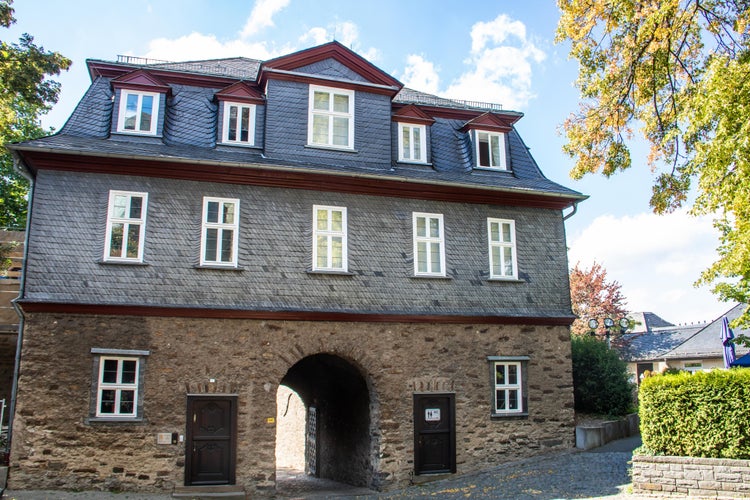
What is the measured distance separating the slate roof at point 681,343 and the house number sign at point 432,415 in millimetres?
19793

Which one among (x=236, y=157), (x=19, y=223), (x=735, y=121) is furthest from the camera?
(x=19, y=223)

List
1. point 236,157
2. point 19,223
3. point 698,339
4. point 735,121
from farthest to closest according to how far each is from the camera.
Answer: point 698,339 < point 19,223 < point 236,157 < point 735,121

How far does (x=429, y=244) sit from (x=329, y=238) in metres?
2.63

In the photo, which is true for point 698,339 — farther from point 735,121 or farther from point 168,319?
point 168,319

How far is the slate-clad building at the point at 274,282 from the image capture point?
14.1 meters

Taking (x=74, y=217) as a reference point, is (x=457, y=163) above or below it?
above

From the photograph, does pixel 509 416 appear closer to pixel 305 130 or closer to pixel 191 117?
pixel 305 130

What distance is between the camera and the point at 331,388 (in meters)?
19.2

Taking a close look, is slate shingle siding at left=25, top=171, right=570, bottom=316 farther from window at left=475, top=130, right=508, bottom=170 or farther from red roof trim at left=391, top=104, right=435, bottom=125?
red roof trim at left=391, top=104, right=435, bottom=125

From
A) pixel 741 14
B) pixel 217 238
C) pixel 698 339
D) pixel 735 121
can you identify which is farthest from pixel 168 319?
pixel 698 339

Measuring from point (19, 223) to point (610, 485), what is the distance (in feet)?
85.2

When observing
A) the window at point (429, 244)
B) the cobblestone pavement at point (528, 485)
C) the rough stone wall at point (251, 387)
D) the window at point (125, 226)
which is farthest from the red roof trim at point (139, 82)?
the cobblestone pavement at point (528, 485)

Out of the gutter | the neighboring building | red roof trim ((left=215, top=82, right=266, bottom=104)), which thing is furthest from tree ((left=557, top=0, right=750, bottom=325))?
the neighboring building

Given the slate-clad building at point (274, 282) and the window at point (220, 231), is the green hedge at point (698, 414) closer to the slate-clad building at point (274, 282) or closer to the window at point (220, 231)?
the slate-clad building at point (274, 282)
